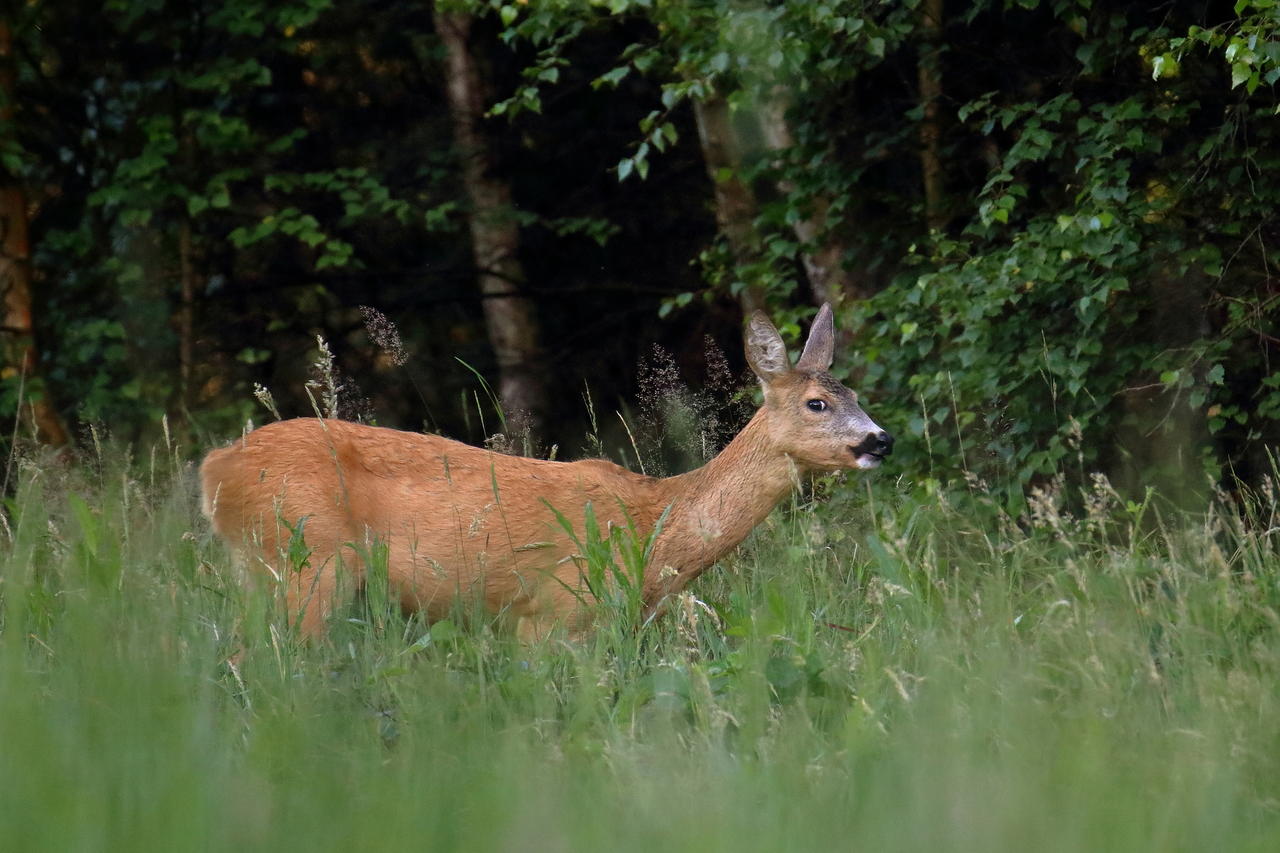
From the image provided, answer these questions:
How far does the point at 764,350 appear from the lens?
20.4 feet

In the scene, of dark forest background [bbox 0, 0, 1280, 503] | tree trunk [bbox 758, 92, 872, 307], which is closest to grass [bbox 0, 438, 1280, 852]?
dark forest background [bbox 0, 0, 1280, 503]

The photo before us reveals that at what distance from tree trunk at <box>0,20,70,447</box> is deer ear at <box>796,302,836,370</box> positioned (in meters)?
5.92

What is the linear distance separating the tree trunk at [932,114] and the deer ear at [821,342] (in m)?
1.32

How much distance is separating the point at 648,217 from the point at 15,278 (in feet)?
14.3

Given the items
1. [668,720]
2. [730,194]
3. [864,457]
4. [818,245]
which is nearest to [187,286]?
[730,194]

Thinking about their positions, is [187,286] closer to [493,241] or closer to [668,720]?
[493,241]

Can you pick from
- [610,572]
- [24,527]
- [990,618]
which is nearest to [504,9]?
[610,572]

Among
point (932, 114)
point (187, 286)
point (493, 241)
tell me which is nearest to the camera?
point (932, 114)

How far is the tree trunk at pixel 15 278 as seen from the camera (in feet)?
34.4

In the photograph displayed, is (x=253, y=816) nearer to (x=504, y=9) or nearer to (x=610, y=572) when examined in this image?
(x=610, y=572)

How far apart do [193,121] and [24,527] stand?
21.6 ft

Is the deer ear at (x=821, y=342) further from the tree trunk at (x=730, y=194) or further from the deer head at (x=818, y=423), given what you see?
the tree trunk at (x=730, y=194)

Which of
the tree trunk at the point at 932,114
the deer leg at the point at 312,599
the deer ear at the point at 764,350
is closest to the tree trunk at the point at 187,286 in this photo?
the tree trunk at the point at 932,114

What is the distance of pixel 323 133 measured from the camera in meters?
11.9
